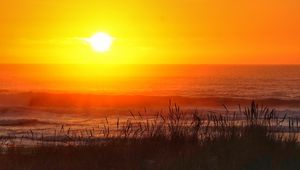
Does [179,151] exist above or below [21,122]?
above

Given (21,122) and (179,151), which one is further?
(21,122)

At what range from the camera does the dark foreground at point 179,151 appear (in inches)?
337

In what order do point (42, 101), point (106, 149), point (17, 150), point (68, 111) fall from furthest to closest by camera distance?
point (42, 101) < point (68, 111) < point (17, 150) < point (106, 149)

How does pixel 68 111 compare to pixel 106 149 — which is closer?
pixel 106 149

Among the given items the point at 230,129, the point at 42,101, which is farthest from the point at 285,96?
the point at 230,129

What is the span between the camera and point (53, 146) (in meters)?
10.3

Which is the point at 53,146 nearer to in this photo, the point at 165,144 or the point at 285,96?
the point at 165,144

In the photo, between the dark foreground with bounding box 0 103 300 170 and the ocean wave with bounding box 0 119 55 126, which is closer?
the dark foreground with bounding box 0 103 300 170

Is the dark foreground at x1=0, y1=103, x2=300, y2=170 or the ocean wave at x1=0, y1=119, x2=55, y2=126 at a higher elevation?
the dark foreground at x1=0, y1=103, x2=300, y2=170

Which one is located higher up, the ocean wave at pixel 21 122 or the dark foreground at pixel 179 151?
the dark foreground at pixel 179 151

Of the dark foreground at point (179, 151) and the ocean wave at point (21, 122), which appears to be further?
the ocean wave at point (21, 122)

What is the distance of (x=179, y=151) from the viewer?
9359 mm

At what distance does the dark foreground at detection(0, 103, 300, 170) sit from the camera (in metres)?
8.57

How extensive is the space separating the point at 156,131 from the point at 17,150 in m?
2.49
